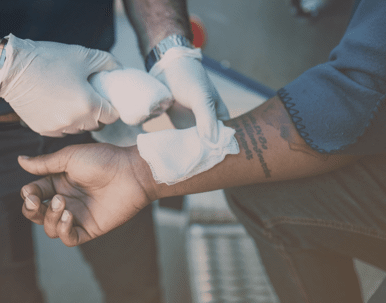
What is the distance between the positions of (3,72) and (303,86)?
672mm

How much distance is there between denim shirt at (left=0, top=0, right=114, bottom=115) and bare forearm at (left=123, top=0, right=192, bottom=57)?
93 millimetres

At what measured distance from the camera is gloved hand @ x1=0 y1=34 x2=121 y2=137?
54 centimetres

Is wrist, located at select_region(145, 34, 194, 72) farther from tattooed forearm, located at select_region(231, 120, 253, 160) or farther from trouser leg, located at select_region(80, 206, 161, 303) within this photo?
trouser leg, located at select_region(80, 206, 161, 303)

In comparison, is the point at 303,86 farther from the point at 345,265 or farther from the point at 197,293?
the point at 197,293

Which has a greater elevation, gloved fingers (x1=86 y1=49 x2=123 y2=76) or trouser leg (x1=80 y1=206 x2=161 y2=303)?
gloved fingers (x1=86 y1=49 x2=123 y2=76)

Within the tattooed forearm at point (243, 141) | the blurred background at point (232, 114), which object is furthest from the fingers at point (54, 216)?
the blurred background at point (232, 114)

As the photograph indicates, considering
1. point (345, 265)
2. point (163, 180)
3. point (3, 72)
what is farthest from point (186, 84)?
point (345, 265)

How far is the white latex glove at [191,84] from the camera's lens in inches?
25.7

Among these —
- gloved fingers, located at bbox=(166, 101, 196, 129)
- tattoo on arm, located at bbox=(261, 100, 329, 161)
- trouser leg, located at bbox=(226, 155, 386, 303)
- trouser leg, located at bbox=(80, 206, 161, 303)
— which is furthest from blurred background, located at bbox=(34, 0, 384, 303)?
tattoo on arm, located at bbox=(261, 100, 329, 161)

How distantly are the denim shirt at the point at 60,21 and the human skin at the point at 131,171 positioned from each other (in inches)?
8.7

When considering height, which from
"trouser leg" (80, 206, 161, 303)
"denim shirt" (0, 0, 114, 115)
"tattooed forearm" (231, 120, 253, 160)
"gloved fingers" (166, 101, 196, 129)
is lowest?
"trouser leg" (80, 206, 161, 303)

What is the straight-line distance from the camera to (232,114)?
144 centimetres

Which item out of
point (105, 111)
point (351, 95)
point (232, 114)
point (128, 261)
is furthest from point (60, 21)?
point (232, 114)

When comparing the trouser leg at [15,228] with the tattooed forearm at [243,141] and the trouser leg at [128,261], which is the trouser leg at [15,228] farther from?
the tattooed forearm at [243,141]
